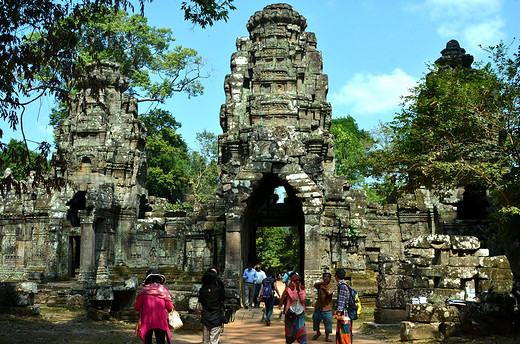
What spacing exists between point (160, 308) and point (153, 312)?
10 cm

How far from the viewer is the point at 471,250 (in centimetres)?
1124

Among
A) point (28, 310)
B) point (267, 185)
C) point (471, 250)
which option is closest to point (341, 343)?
point (471, 250)

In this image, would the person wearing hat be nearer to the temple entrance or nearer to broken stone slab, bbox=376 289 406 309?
broken stone slab, bbox=376 289 406 309

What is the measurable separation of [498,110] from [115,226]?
1380cm

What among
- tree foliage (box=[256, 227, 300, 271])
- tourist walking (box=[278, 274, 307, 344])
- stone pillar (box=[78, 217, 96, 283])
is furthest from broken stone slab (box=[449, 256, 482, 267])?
tree foliage (box=[256, 227, 300, 271])

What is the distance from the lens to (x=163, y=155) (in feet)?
118

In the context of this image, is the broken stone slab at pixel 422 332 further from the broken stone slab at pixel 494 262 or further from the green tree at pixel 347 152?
the green tree at pixel 347 152

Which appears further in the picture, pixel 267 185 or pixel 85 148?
pixel 85 148

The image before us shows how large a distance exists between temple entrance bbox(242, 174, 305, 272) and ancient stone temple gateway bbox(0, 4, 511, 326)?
81 millimetres

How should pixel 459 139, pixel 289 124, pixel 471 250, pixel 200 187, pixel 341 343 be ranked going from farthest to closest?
pixel 200 187
pixel 289 124
pixel 459 139
pixel 471 250
pixel 341 343

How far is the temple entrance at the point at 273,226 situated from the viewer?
16203 millimetres

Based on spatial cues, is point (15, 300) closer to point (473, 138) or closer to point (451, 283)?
point (451, 283)

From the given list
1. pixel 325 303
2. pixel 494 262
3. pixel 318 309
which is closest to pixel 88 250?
pixel 318 309

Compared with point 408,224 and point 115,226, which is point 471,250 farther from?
point 115,226
